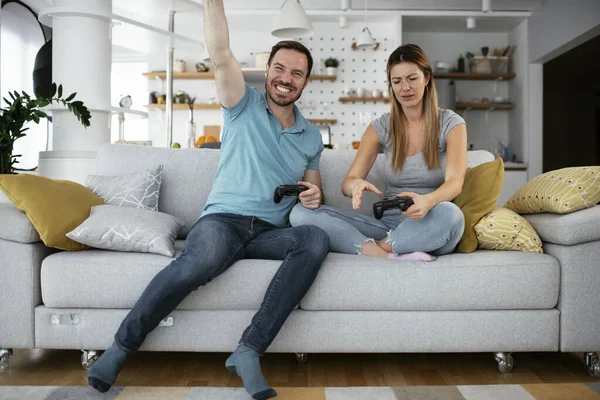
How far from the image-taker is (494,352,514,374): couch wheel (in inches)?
73.4

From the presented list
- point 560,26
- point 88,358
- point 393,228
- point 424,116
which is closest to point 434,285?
Answer: point 393,228

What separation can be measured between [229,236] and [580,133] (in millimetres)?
9946

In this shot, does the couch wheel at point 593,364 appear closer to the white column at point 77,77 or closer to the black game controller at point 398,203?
the black game controller at point 398,203

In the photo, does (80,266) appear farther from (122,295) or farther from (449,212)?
(449,212)

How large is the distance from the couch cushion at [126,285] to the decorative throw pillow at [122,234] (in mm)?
74

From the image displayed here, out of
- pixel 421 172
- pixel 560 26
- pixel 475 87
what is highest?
pixel 560 26

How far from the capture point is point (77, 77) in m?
3.82

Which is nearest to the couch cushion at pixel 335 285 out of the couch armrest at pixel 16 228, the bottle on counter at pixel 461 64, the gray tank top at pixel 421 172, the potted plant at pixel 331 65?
the couch armrest at pixel 16 228

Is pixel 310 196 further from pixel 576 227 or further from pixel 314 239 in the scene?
pixel 576 227

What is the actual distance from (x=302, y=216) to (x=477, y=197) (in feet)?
2.13

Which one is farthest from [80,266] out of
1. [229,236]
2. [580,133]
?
[580,133]

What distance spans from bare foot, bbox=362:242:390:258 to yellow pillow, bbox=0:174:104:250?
995mm

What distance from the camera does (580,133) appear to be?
396 inches

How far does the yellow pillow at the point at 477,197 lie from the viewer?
6.45 feet
